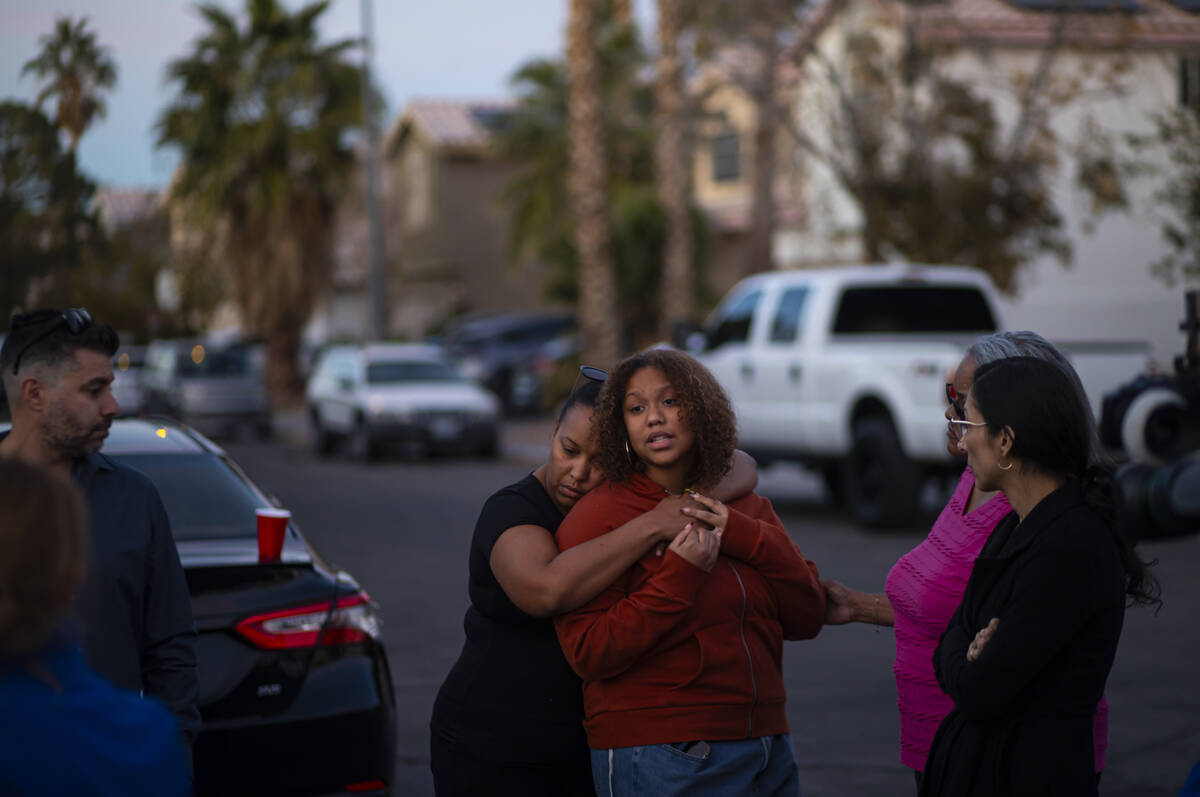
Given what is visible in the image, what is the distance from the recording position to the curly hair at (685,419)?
3.13 meters

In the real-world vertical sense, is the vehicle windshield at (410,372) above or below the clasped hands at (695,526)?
below

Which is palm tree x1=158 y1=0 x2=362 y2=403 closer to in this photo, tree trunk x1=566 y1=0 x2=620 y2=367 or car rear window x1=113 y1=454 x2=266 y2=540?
tree trunk x1=566 y1=0 x2=620 y2=367

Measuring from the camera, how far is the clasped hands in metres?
2.94

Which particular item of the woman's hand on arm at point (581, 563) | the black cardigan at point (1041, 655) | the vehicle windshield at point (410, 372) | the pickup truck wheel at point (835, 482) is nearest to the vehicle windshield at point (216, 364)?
the vehicle windshield at point (410, 372)

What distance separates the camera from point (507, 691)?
333 centimetres

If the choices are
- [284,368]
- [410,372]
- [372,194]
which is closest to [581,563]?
[410,372]

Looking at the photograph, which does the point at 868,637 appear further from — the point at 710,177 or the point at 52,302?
the point at 710,177

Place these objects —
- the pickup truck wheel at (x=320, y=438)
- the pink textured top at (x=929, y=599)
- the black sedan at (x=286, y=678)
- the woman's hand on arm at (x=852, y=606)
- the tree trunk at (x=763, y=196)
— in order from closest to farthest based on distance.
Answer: the pink textured top at (x=929, y=599) < the woman's hand on arm at (x=852, y=606) < the black sedan at (x=286, y=678) < the pickup truck wheel at (x=320, y=438) < the tree trunk at (x=763, y=196)

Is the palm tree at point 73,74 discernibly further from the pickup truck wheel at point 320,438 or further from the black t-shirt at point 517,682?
the pickup truck wheel at point 320,438

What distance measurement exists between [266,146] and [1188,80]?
2248 cm

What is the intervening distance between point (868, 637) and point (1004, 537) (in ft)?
20.8

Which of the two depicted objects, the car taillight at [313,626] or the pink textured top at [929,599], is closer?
the pink textured top at [929,599]

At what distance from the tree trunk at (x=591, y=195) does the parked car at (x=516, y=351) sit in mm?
3991

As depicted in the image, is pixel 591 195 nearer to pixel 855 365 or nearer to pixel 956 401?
pixel 855 365
